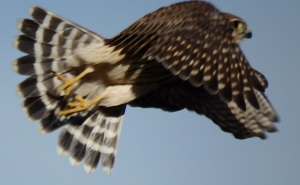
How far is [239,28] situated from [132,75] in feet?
4.12

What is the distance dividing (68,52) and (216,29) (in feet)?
5.70

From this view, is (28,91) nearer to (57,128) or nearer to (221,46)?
(57,128)

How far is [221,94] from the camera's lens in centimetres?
764

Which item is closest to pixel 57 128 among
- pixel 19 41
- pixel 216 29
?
pixel 19 41

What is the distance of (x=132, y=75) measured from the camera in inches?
338

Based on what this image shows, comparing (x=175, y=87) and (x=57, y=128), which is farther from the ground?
(x=175, y=87)

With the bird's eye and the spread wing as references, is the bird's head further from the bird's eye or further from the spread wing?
the spread wing

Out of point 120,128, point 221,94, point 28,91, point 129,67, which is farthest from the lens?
point 120,128

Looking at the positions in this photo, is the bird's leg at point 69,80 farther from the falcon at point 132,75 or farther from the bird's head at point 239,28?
the bird's head at point 239,28

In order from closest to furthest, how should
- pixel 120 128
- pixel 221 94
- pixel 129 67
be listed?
pixel 221 94
pixel 129 67
pixel 120 128

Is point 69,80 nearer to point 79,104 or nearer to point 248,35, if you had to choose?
point 79,104

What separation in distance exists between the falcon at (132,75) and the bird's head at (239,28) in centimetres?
1

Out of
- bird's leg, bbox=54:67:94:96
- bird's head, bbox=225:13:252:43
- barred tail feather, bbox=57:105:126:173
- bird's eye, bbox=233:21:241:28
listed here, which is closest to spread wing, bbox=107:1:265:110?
bird's head, bbox=225:13:252:43

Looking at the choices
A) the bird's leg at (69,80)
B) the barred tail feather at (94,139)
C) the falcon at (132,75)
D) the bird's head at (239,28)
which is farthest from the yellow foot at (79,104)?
the bird's head at (239,28)
